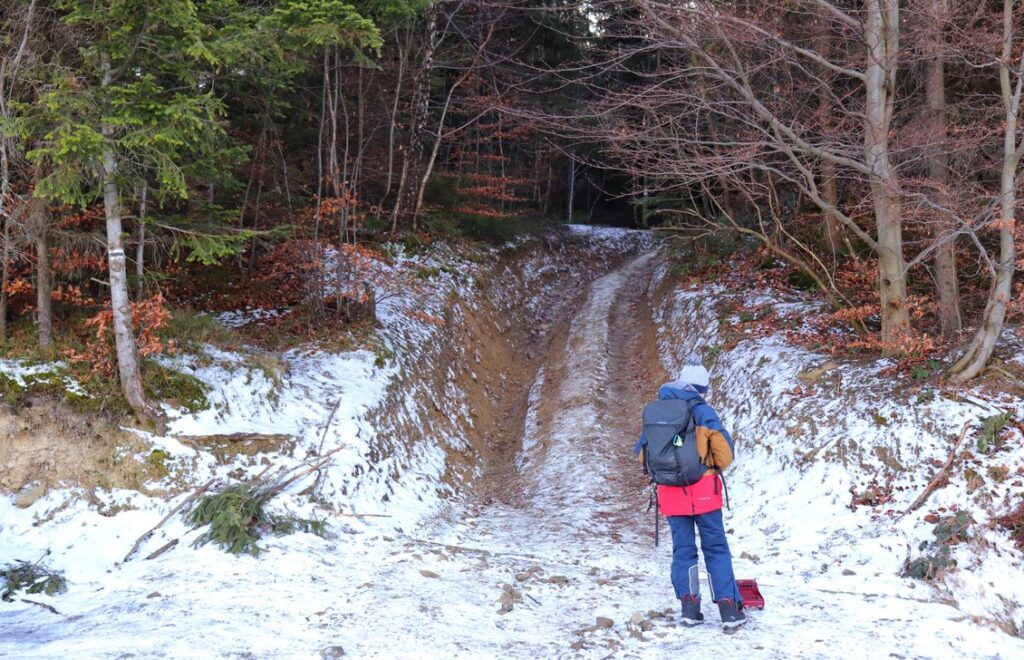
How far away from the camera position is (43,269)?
8.58m

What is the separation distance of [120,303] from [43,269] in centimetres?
144

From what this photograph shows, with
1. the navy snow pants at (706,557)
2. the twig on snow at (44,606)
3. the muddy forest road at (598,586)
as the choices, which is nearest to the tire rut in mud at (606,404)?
the muddy forest road at (598,586)

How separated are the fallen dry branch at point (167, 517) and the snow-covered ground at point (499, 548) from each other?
2.8 inches

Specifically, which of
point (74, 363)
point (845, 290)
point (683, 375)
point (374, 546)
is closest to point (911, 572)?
point (683, 375)

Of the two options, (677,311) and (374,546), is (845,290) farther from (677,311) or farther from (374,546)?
(374,546)

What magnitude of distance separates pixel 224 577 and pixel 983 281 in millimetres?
13265

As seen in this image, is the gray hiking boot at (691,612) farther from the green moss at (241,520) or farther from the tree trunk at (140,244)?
the tree trunk at (140,244)

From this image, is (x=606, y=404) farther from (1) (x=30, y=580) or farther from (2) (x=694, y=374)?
(1) (x=30, y=580)

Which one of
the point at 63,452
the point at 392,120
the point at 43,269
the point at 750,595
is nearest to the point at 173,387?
the point at 63,452

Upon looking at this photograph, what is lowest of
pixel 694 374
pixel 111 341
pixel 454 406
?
pixel 454 406

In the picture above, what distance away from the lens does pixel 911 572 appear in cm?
656

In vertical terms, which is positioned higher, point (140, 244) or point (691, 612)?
point (140, 244)

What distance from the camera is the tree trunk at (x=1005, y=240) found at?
837cm

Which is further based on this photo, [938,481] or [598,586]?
[938,481]
